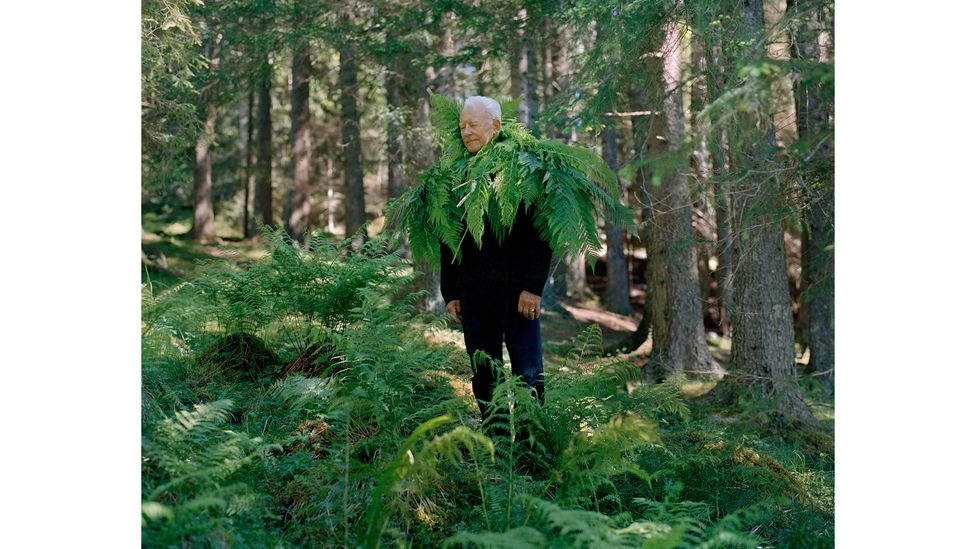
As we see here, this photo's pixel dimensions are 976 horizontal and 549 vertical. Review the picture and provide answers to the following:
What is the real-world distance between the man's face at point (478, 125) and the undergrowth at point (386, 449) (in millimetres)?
1203

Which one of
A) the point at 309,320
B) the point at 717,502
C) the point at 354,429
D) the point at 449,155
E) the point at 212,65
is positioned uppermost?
the point at 212,65

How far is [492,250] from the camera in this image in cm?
504

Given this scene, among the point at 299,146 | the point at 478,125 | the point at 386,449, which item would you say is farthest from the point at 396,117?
the point at 386,449

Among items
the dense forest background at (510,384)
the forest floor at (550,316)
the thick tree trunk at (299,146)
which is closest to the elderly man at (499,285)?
the dense forest background at (510,384)

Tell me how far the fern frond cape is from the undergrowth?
2.11ft

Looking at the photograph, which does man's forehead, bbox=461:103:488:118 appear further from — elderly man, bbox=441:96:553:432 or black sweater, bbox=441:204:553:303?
black sweater, bbox=441:204:553:303

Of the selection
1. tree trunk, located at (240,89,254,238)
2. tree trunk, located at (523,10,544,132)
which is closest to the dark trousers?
tree trunk, located at (523,10,544,132)

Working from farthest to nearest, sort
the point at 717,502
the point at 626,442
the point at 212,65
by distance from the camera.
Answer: the point at 212,65
the point at 717,502
the point at 626,442

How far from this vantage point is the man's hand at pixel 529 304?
4.93 m

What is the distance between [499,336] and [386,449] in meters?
1.12

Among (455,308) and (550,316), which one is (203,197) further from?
(455,308)
